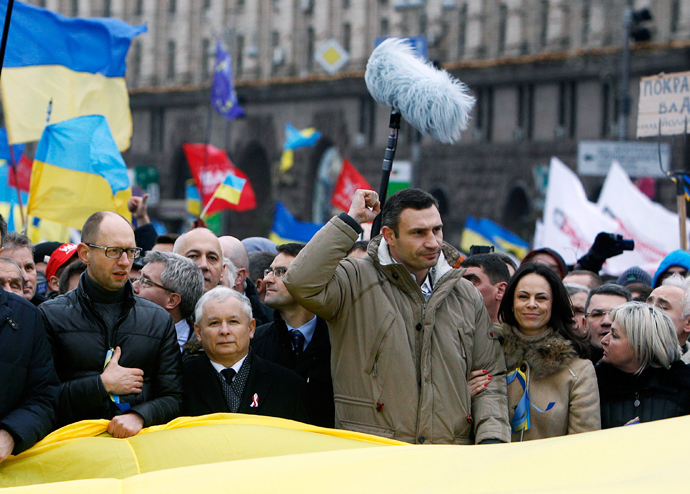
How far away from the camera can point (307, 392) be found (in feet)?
16.0

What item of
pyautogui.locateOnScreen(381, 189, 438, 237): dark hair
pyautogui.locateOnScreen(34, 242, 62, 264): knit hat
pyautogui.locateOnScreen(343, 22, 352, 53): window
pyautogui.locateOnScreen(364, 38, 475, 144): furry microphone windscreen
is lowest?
pyautogui.locateOnScreen(34, 242, 62, 264): knit hat

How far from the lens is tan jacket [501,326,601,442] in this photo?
468cm

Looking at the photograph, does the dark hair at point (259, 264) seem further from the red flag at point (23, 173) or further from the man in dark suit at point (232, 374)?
the red flag at point (23, 173)

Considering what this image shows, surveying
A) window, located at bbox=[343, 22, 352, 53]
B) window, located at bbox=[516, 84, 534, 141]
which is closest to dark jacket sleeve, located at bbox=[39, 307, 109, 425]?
window, located at bbox=[516, 84, 534, 141]

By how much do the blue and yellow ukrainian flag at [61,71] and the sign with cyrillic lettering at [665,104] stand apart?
16.8 feet

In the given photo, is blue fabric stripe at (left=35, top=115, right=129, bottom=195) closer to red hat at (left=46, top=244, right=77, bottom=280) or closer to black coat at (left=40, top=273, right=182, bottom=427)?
red hat at (left=46, top=244, right=77, bottom=280)

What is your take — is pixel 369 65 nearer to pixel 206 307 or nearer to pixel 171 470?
pixel 206 307

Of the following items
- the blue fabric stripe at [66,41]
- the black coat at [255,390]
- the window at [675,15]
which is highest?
the window at [675,15]

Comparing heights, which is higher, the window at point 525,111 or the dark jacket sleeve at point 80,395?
the window at point 525,111

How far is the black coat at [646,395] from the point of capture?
484 centimetres

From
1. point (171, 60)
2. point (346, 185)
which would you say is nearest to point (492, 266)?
point (346, 185)

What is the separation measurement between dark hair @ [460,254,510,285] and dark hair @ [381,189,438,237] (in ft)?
5.55

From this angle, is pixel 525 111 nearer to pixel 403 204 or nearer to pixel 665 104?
pixel 665 104

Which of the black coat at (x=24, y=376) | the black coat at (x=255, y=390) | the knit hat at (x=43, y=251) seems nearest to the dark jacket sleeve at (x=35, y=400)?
the black coat at (x=24, y=376)
